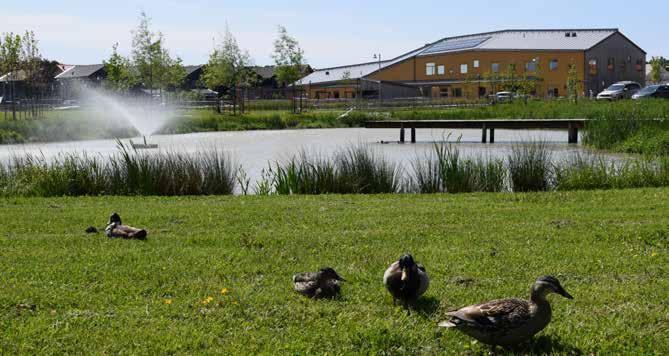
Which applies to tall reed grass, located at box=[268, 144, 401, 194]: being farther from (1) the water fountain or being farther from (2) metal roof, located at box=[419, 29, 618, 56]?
(2) metal roof, located at box=[419, 29, 618, 56]

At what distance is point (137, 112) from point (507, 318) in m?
42.7

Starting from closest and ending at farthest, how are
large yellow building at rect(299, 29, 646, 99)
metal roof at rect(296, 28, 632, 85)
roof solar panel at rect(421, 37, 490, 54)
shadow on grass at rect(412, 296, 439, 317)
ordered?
shadow on grass at rect(412, 296, 439, 317) < large yellow building at rect(299, 29, 646, 99) < metal roof at rect(296, 28, 632, 85) < roof solar panel at rect(421, 37, 490, 54)

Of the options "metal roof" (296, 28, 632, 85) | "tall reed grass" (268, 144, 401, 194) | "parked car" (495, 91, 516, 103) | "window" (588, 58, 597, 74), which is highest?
"metal roof" (296, 28, 632, 85)

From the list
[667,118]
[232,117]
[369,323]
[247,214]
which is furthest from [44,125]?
[369,323]

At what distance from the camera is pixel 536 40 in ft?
237

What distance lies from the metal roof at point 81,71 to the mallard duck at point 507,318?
8373 centimetres

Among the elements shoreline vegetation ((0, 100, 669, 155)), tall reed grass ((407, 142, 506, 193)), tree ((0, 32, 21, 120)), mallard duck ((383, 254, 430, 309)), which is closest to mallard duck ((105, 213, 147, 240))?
mallard duck ((383, 254, 430, 309))

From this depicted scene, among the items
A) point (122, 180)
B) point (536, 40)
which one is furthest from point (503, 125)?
point (536, 40)

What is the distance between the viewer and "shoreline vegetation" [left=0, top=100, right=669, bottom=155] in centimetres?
2191

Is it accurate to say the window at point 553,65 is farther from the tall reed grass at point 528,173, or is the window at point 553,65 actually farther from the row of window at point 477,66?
the tall reed grass at point 528,173

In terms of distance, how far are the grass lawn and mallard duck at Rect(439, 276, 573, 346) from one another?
16cm

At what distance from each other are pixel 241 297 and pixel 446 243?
274 centimetres

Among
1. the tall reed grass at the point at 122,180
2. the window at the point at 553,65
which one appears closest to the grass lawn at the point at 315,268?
the tall reed grass at the point at 122,180

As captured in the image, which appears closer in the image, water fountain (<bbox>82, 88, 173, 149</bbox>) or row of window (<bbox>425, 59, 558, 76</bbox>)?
water fountain (<bbox>82, 88, 173, 149</bbox>)
